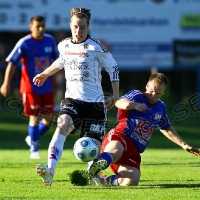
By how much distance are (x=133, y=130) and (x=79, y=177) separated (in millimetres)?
909

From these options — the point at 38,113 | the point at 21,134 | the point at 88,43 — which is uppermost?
the point at 88,43

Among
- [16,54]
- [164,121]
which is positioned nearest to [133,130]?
[164,121]

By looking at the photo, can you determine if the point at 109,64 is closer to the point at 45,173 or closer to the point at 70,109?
the point at 70,109

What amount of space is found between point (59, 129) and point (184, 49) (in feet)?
51.2

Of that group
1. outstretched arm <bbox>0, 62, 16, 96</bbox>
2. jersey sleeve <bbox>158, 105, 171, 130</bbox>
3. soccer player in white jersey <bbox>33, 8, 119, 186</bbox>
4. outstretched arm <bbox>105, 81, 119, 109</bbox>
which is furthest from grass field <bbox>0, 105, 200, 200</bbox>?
outstretched arm <bbox>0, 62, 16, 96</bbox>

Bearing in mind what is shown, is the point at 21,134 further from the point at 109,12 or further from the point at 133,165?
the point at 133,165

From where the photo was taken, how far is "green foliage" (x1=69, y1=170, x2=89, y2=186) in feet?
23.7

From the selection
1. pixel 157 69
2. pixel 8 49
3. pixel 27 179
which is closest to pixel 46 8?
pixel 8 49

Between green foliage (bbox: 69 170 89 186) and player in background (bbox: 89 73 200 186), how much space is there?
1.12 feet

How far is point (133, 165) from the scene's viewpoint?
7.72 m

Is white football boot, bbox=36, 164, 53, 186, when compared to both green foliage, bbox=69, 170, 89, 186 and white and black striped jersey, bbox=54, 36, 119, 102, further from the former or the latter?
white and black striped jersey, bbox=54, 36, 119, 102

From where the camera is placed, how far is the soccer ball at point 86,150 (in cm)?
734

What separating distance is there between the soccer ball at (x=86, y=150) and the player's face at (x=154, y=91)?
845 millimetres

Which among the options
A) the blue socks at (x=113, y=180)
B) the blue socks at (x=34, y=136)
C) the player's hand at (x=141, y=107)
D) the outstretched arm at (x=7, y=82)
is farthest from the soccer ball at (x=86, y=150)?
the blue socks at (x=34, y=136)
